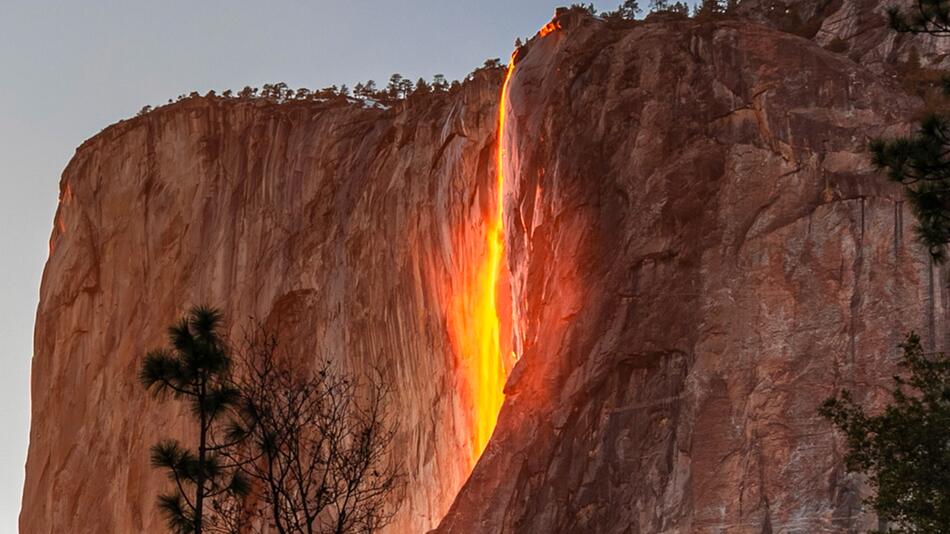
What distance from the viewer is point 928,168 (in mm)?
24375

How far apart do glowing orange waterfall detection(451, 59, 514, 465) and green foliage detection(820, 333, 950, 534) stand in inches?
737

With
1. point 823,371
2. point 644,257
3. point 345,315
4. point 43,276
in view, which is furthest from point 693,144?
point 43,276

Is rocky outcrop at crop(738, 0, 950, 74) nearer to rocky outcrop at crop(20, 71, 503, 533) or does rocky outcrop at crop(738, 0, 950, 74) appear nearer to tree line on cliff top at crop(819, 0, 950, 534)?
rocky outcrop at crop(20, 71, 503, 533)

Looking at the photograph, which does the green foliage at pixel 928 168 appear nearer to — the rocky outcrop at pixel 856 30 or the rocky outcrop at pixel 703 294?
the rocky outcrop at pixel 703 294

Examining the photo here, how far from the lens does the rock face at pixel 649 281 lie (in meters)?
34.0

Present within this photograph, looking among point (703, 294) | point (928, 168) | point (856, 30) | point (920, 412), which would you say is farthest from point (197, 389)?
point (856, 30)

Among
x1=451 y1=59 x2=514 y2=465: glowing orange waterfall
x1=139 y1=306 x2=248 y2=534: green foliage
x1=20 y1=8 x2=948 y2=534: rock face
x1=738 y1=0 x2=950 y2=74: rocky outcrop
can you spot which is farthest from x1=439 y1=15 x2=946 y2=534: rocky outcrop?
x1=139 y1=306 x2=248 y2=534: green foliage

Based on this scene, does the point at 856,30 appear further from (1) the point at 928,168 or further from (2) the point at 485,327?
(1) the point at 928,168

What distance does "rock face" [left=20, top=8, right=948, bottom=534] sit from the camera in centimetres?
3400

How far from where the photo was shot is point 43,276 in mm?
64188

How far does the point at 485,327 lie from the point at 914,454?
71.8 feet

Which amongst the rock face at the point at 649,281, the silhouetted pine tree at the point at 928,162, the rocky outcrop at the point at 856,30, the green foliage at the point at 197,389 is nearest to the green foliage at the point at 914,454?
the silhouetted pine tree at the point at 928,162

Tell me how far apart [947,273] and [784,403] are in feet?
12.1

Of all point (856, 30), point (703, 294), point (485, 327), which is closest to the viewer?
point (703, 294)
